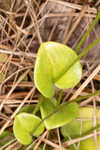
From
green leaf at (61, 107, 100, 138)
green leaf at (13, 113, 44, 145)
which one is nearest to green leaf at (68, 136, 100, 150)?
green leaf at (61, 107, 100, 138)

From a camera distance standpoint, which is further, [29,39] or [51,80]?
[29,39]

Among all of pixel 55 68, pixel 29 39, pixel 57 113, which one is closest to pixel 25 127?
pixel 57 113

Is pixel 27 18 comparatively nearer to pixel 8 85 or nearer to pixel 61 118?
pixel 8 85

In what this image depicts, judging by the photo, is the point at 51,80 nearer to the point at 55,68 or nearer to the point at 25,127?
Answer: the point at 55,68

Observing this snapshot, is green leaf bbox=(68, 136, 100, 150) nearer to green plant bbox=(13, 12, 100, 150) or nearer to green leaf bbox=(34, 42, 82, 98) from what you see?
green plant bbox=(13, 12, 100, 150)

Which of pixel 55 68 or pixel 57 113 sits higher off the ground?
pixel 55 68

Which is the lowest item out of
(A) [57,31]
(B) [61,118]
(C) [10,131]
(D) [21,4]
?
(C) [10,131]

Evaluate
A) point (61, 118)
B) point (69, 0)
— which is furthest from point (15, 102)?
point (69, 0)
